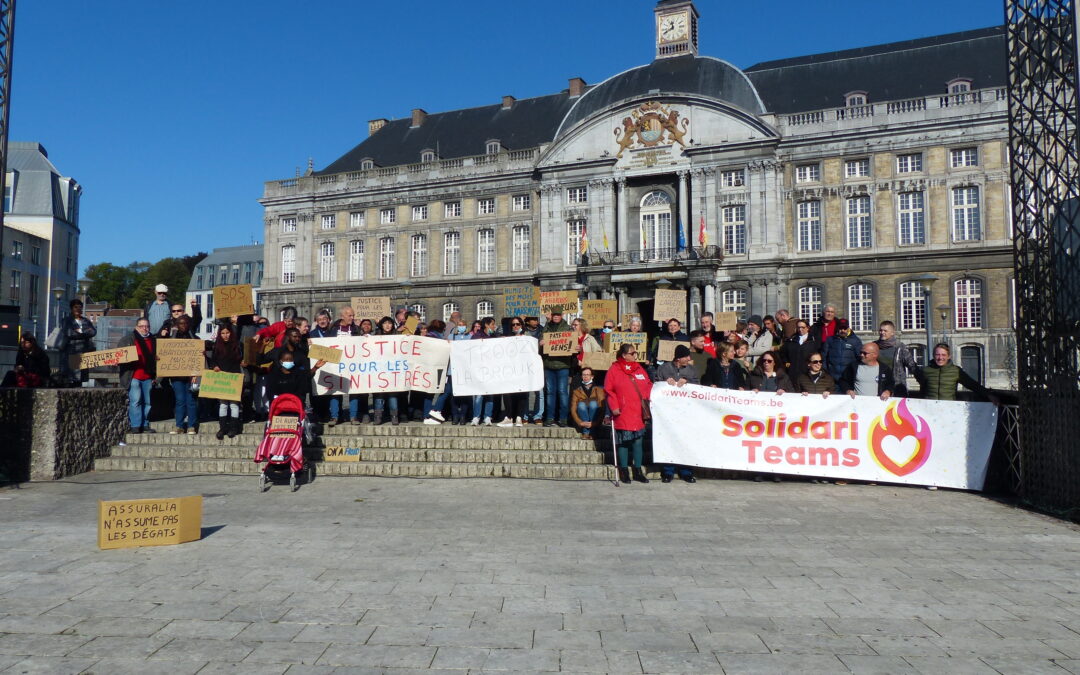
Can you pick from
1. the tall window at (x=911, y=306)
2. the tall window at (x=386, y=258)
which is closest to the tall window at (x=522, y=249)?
the tall window at (x=386, y=258)

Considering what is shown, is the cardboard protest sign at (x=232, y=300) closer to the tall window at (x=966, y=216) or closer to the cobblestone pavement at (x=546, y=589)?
the cobblestone pavement at (x=546, y=589)

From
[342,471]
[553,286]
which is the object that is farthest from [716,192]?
[342,471]

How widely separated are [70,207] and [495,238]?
44634 mm

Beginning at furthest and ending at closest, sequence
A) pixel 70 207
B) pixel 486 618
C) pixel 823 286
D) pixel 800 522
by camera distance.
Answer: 1. pixel 70 207
2. pixel 823 286
3. pixel 800 522
4. pixel 486 618

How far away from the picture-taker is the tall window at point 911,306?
3872 cm

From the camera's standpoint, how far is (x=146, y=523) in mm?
7086

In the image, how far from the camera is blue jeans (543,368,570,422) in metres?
13.4

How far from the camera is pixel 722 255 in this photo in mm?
41469

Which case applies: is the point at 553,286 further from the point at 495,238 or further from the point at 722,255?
the point at 722,255

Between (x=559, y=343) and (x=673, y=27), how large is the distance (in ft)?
130

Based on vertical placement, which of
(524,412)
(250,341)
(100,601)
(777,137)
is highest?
(777,137)

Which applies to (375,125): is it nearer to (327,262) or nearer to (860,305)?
(327,262)

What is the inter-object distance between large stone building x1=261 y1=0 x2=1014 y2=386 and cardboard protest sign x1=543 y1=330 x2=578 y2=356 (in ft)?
82.4

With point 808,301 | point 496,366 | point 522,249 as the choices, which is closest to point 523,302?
point 496,366
